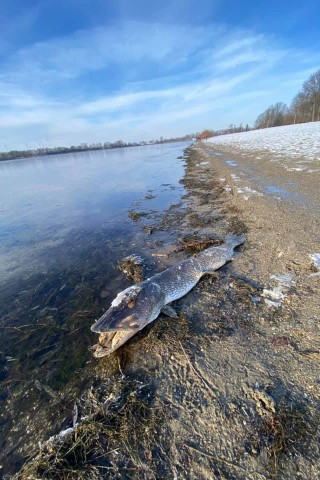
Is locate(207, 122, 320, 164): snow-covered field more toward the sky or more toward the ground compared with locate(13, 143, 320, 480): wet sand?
more toward the sky

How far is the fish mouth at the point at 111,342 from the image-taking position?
133 inches

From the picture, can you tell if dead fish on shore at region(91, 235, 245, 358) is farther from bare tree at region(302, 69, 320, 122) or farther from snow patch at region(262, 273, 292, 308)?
bare tree at region(302, 69, 320, 122)

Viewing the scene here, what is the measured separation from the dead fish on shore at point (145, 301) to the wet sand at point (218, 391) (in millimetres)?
224

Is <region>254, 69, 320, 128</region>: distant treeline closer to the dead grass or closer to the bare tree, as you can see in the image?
the bare tree

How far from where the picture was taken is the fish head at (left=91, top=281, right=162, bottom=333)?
3354 mm

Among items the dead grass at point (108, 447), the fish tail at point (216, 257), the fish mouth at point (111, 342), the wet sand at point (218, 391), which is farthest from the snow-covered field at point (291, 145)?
the dead grass at point (108, 447)

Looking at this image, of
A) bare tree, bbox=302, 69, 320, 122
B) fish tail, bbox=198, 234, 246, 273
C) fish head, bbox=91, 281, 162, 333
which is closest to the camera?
fish head, bbox=91, 281, 162, 333

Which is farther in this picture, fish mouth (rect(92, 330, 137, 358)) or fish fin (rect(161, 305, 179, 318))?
fish fin (rect(161, 305, 179, 318))

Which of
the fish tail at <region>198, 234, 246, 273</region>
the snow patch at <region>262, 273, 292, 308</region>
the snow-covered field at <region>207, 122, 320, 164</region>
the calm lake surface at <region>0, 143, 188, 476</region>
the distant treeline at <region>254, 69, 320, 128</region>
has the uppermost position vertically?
the distant treeline at <region>254, 69, 320, 128</region>

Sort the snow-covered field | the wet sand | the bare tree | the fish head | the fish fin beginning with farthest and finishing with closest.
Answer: the bare tree, the snow-covered field, the fish fin, the fish head, the wet sand

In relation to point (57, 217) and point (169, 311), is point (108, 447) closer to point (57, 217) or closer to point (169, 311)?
point (169, 311)

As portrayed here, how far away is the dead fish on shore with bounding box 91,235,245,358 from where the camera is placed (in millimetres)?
→ 3404

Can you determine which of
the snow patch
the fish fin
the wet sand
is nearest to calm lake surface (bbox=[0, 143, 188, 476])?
the wet sand

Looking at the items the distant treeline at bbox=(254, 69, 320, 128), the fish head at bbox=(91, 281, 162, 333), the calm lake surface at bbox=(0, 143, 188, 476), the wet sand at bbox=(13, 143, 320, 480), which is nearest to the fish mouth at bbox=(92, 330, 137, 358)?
the fish head at bbox=(91, 281, 162, 333)
